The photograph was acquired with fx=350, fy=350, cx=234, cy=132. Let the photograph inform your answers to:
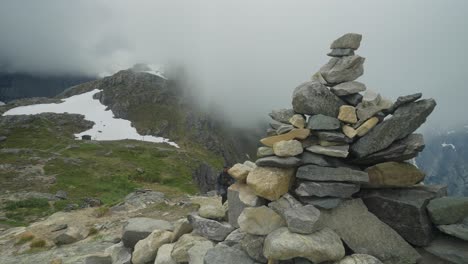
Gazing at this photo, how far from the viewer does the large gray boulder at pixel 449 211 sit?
11383 millimetres

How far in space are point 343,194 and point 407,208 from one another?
2272 millimetres

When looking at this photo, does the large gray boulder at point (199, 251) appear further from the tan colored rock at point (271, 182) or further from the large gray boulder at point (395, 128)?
the large gray boulder at point (395, 128)

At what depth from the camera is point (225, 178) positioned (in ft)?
74.1

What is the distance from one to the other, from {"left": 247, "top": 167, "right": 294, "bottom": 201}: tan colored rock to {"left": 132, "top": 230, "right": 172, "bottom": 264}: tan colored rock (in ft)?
16.7

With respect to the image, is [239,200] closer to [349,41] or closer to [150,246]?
[150,246]

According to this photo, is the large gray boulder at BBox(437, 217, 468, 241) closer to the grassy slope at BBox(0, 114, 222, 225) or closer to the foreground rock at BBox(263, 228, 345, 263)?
the foreground rock at BBox(263, 228, 345, 263)

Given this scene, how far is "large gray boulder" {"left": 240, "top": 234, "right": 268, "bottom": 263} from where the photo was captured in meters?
11.8

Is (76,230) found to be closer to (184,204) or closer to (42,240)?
(42,240)

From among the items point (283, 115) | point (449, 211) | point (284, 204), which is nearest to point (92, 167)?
point (283, 115)

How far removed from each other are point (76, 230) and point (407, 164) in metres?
20.7

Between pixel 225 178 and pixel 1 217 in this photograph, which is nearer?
pixel 225 178

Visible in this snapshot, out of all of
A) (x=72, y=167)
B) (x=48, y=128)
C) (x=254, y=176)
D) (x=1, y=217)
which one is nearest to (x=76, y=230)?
(x=254, y=176)

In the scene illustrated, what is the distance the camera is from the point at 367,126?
1211 cm

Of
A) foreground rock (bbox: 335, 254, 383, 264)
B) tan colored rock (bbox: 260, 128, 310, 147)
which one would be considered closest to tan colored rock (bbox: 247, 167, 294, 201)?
tan colored rock (bbox: 260, 128, 310, 147)
